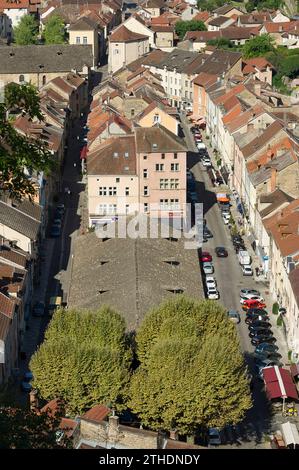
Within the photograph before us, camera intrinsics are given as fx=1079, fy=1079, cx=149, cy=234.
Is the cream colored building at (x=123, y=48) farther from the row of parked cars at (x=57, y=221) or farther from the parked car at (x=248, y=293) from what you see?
the parked car at (x=248, y=293)

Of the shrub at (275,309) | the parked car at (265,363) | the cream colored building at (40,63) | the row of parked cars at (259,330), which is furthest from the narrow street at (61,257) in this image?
the cream colored building at (40,63)

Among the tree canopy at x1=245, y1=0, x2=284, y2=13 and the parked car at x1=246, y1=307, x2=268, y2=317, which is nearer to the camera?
the parked car at x1=246, y1=307, x2=268, y2=317

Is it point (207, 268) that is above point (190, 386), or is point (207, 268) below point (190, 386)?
above

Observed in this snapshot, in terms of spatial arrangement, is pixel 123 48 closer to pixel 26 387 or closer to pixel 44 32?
pixel 44 32

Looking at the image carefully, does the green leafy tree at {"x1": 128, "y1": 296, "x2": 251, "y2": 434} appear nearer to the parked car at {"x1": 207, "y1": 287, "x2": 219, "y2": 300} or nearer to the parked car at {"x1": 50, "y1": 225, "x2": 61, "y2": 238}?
the parked car at {"x1": 207, "y1": 287, "x2": 219, "y2": 300}

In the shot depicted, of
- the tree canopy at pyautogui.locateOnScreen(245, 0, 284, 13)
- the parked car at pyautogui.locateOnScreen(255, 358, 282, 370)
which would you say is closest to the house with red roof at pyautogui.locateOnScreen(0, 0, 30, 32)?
the tree canopy at pyautogui.locateOnScreen(245, 0, 284, 13)

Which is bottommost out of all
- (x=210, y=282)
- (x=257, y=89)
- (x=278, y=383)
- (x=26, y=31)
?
(x=278, y=383)

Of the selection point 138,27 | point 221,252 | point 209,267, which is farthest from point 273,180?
point 138,27
